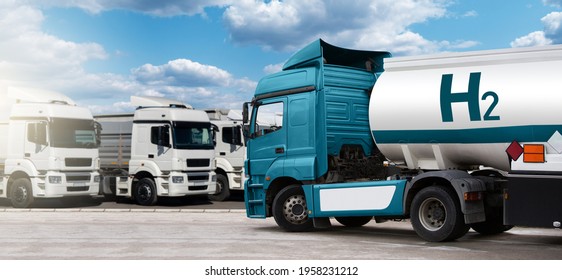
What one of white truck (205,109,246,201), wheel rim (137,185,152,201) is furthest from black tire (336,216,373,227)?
wheel rim (137,185,152,201)

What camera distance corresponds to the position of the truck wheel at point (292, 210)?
13.2 metres

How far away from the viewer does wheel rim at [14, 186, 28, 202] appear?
20.6m

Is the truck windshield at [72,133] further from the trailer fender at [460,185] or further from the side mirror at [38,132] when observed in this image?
the trailer fender at [460,185]

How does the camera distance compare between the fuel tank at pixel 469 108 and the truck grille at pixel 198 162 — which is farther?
the truck grille at pixel 198 162

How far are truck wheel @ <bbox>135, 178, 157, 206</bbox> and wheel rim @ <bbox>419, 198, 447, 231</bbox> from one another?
1161 centimetres

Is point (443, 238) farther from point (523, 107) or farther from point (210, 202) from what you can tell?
point (210, 202)

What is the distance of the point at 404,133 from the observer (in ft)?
38.9

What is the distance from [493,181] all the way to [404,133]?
5.40 feet

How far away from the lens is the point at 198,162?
21.4 metres

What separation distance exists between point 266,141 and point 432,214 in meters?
3.85

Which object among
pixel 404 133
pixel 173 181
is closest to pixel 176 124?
pixel 173 181

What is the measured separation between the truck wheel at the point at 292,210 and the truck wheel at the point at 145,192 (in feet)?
28.6

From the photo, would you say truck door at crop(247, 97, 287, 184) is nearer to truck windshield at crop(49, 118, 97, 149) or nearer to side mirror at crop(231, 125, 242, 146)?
side mirror at crop(231, 125, 242, 146)

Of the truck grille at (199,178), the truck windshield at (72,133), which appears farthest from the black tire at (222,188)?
the truck windshield at (72,133)
